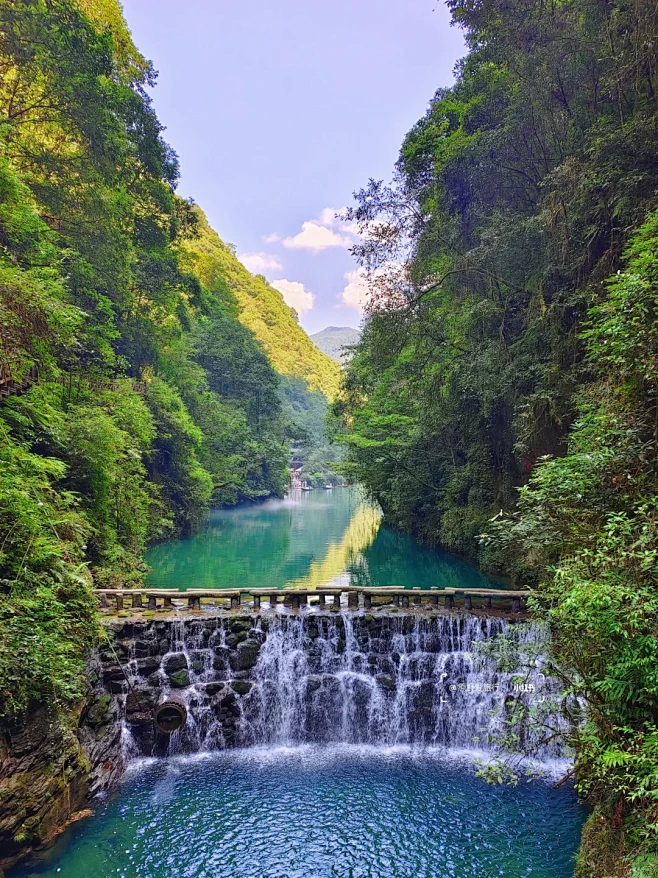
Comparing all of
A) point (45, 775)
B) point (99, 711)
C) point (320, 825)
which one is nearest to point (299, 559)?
point (99, 711)

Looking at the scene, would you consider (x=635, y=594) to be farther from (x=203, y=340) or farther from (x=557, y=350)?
(x=203, y=340)

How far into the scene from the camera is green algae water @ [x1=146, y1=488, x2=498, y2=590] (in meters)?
13.9

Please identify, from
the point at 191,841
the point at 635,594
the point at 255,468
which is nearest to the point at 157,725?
the point at 191,841

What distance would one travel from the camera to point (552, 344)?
28.2 ft

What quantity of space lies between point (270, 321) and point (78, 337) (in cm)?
6925

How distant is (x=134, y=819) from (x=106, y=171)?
47.1 feet

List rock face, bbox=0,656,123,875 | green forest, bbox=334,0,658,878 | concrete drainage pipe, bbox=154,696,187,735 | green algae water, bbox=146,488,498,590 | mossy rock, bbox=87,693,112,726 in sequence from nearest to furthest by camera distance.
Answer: green forest, bbox=334,0,658,878, rock face, bbox=0,656,123,875, mossy rock, bbox=87,693,112,726, concrete drainage pipe, bbox=154,696,187,735, green algae water, bbox=146,488,498,590

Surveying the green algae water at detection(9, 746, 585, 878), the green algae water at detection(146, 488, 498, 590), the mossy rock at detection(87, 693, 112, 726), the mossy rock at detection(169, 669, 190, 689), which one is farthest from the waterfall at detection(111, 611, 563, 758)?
the green algae water at detection(146, 488, 498, 590)

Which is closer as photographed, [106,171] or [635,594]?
[635,594]

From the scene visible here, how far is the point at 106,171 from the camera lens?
12.3 meters

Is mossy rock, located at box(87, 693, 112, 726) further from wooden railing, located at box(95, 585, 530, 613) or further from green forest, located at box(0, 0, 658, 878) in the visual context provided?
wooden railing, located at box(95, 585, 530, 613)

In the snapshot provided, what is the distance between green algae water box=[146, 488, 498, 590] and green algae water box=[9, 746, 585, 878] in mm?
6674

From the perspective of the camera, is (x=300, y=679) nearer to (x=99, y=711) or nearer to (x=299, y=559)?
(x=99, y=711)

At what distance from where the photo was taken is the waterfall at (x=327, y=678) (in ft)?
24.3
